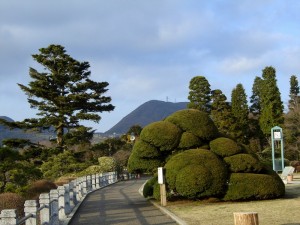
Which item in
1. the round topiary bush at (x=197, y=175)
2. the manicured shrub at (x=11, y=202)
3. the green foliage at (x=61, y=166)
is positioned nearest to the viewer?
the manicured shrub at (x=11, y=202)

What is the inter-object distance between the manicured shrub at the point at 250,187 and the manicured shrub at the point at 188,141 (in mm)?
1877

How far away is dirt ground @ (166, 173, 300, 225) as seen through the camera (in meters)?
12.1

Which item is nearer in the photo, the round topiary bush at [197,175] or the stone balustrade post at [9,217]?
the stone balustrade post at [9,217]

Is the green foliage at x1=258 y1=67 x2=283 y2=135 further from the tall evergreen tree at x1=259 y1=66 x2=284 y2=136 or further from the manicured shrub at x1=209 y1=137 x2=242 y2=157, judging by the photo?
the manicured shrub at x1=209 y1=137 x2=242 y2=157

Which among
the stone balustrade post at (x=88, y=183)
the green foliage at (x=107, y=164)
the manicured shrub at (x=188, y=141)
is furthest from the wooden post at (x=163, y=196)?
the green foliage at (x=107, y=164)

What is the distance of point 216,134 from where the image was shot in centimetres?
1859

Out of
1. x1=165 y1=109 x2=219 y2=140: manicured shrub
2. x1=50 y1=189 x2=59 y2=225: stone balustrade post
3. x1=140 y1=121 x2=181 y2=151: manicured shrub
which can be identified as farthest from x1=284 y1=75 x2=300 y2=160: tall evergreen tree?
x1=50 y1=189 x2=59 y2=225: stone balustrade post

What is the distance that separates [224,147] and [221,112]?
137 feet

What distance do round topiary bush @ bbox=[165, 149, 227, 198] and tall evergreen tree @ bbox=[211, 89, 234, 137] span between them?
39.5m

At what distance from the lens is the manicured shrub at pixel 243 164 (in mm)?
17078

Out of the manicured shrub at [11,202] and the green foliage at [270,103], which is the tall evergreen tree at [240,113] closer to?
the green foliage at [270,103]

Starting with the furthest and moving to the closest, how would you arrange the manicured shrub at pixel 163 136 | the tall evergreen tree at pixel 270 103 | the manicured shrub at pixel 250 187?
the tall evergreen tree at pixel 270 103 → the manicured shrub at pixel 163 136 → the manicured shrub at pixel 250 187

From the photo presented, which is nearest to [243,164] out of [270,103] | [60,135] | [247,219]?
[247,219]

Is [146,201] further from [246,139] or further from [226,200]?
[246,139]
